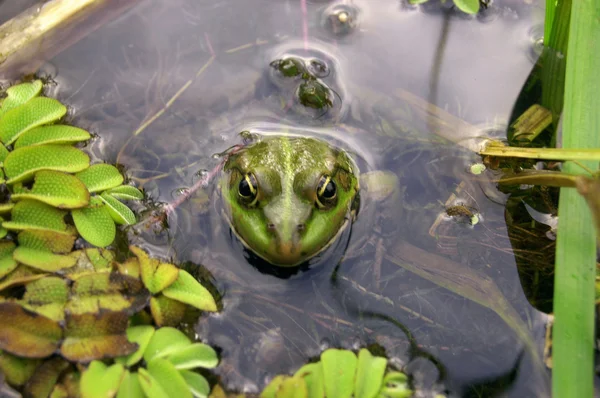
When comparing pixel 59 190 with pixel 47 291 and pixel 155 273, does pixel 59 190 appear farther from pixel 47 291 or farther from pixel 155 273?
pixel 155 273

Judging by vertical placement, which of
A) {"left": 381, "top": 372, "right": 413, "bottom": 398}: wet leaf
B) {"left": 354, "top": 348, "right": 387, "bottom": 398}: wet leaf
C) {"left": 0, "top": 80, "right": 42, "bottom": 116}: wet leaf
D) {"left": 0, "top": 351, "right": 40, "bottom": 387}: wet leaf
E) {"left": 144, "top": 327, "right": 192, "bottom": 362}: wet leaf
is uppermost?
{"left": 0, "top": 80, "right": 42, "bottom": 116}: wet leaf

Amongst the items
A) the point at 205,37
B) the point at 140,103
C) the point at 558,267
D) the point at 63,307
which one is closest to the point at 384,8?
the point at 205,37

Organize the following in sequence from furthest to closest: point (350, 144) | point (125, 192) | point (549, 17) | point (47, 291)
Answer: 1. point (350, 144)
2. point (549, 17)
3. point (125, 192)
4. point (47, 291)

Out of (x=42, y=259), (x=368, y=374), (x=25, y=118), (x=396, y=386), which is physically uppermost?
(x=25, y=118)

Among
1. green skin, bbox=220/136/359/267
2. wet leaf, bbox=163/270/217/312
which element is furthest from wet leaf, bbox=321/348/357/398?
wet leaf, bbox=163/270/217/312

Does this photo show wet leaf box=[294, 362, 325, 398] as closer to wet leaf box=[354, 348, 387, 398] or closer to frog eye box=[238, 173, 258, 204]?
wet leaf box=[354, 348, 387, 398]

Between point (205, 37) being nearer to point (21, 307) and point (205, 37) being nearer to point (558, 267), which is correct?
point (21, 307)

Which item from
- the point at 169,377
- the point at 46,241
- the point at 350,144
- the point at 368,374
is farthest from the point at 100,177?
the point at 368,374

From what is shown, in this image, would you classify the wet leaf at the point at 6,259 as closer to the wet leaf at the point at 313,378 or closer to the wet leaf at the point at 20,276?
the wet leaf at the point at 20,276
